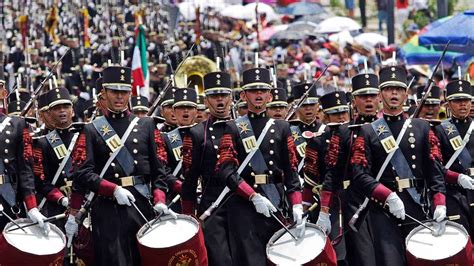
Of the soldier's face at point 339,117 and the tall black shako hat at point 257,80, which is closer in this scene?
the tall black shako hat at point 257,80

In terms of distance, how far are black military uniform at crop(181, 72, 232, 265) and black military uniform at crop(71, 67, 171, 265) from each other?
570 millimetres

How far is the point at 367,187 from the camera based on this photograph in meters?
18.2

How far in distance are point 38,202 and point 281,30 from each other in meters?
28.0

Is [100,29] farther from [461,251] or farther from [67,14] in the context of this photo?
[461,251]

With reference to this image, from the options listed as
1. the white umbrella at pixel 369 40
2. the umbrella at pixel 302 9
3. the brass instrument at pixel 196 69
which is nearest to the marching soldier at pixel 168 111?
the brass instrument at pixel 196 69

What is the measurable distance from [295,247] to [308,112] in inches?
189

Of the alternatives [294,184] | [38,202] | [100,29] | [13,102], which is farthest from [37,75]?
[294,184]

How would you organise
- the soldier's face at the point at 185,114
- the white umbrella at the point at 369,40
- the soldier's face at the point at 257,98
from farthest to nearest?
1. the white umbrella at the point at 369,40
2. the soldier's face at the point at 185,114
3. the soldier's face at the point at 257,98

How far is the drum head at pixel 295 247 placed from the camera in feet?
58.3

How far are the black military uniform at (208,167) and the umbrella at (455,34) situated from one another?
13.4 m

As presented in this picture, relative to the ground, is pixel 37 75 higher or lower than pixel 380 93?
lower

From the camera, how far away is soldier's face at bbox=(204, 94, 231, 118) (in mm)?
19031

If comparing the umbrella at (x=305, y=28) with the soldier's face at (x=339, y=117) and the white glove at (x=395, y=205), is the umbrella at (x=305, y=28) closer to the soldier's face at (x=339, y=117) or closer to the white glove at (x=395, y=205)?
the soldier's face at (x=339, y=117)

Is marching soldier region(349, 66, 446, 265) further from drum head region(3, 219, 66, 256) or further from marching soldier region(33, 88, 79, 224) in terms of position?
marching soldier region(33, 88, 79, 224)
